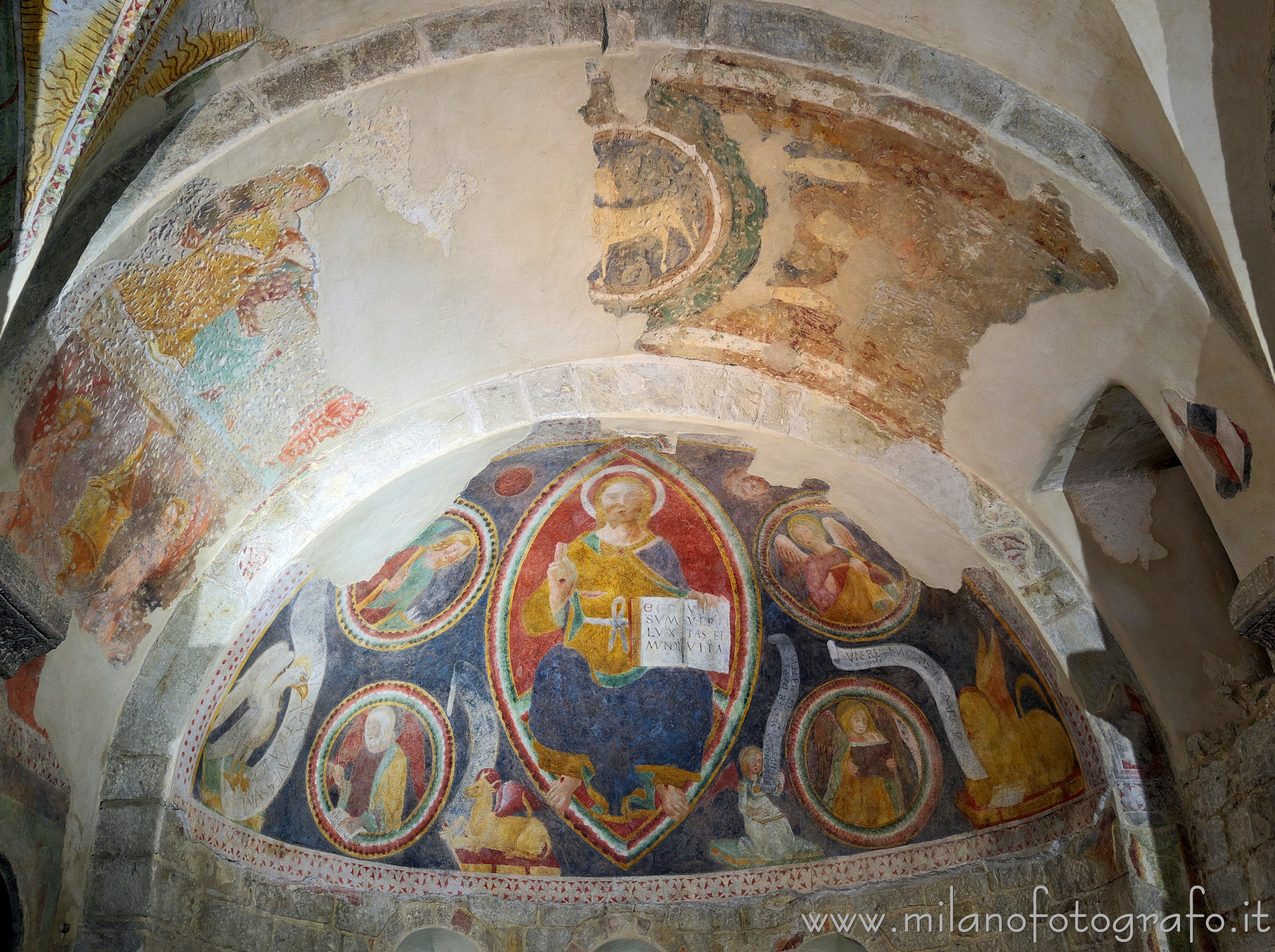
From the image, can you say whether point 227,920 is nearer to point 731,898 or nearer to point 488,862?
point 488,862

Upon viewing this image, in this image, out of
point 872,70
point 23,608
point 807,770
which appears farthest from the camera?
point 807,770

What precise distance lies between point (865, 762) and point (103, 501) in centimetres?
514

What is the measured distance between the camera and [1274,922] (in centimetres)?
459

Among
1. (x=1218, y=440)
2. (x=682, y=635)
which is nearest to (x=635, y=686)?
(x=682, y=635)

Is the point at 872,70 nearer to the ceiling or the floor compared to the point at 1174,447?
nearer to the ceiling

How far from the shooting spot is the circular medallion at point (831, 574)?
23.8 ft

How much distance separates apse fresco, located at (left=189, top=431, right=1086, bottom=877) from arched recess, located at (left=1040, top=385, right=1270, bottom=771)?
1.07 meters

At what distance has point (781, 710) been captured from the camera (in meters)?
7.70

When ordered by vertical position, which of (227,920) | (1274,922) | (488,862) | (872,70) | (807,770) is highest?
(872,70)

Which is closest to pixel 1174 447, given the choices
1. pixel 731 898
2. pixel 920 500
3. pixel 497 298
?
pixel 920 500

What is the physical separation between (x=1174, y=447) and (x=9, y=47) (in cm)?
488

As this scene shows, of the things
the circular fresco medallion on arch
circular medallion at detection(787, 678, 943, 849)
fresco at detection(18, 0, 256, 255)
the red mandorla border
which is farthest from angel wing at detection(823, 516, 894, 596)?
fresco at detection(18, 0, 256, 255)

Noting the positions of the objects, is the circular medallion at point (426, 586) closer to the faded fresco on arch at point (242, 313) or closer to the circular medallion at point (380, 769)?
the circular medallion at point (380, 769)

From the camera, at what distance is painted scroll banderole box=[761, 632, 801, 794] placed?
7664 mm
